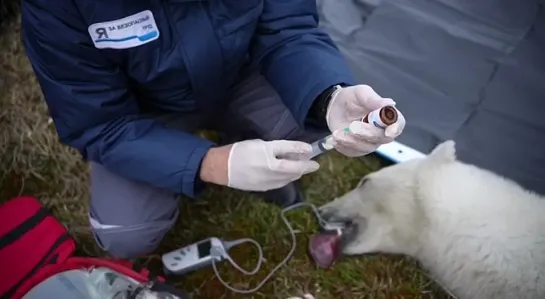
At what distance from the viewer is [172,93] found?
1108 mm

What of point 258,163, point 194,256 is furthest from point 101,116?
point 194,256

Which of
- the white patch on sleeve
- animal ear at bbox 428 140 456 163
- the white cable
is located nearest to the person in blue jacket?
the white patch on sleeve

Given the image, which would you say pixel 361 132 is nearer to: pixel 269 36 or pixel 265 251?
pixel 269 36

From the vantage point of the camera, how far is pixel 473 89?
1504 millimetres

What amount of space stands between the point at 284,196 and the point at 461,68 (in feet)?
1.67

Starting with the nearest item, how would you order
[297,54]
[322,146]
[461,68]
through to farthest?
[322,146] → [297,54] → [461,68]

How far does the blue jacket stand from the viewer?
96cm

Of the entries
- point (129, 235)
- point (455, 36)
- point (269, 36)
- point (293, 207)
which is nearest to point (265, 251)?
point (293, 207)

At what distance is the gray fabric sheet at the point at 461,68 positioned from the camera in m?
1.43

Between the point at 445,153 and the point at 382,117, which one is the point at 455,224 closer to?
the point at 445,153

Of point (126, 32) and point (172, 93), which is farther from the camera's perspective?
point (172, 93)

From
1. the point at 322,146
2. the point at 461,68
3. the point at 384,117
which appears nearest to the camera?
the point at 384,117

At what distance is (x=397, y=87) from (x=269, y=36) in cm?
46

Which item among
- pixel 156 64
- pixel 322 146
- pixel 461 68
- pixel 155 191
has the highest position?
pixel 156 64
